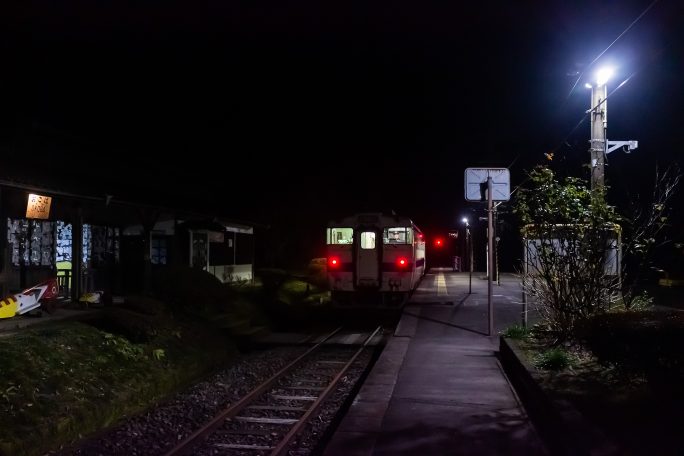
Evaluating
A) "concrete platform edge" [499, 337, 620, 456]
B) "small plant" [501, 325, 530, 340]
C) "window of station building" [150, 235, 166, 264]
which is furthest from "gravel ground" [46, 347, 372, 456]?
"window of station building" [150, 235, 166, 264]

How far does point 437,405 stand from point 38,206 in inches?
385

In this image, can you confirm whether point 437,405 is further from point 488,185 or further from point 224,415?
point 488,185

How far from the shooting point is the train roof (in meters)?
21.1

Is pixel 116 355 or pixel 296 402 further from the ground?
pixel 116 355

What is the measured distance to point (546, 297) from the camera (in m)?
10.4

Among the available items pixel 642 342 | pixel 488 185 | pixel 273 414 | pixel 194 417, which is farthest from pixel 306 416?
pixel 488 185

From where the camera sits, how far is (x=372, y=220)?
21141 millimetres

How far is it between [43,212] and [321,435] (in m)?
8.94

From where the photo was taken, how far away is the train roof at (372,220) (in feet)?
69.3

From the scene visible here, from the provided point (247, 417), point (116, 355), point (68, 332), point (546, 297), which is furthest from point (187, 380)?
point (546, 297)

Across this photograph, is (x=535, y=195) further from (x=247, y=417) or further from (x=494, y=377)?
(x=247, y=417)

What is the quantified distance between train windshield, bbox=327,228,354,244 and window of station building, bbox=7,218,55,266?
29.1ft

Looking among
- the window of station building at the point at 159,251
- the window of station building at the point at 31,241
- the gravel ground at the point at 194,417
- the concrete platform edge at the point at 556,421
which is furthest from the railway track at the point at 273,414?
the window of station building at the point at 159,251

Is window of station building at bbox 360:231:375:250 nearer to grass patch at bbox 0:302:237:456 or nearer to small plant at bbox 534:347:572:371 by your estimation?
grass patch at bbox 0:302:237:456
